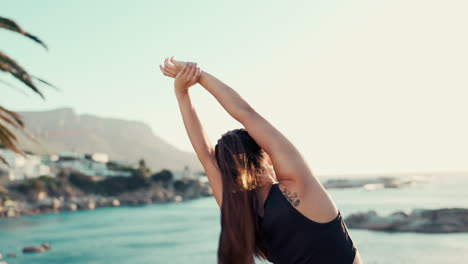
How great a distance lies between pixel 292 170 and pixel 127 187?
2561 inches

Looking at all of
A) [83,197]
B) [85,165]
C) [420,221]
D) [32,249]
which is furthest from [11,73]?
[85,165]

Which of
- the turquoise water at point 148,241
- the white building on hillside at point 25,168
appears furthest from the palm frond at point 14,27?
the white building on hillside at point 25,168

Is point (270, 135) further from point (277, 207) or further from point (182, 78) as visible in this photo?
point (182, 78)

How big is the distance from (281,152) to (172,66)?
414mm

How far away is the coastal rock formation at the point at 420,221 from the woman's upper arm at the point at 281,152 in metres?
22.9

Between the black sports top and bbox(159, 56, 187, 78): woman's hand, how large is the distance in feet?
1.35

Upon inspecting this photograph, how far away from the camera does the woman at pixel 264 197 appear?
86 cm

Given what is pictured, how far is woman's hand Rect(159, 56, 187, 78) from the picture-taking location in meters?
1.11

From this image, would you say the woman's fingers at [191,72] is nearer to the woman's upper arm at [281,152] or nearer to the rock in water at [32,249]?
the woman's upper arm at [281,152]

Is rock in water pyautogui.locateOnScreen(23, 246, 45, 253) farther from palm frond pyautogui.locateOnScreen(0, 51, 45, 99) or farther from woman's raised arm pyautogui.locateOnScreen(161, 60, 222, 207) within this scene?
woman's raised arm pyautogui.locateOnScreen(161, 60, 222, 207)

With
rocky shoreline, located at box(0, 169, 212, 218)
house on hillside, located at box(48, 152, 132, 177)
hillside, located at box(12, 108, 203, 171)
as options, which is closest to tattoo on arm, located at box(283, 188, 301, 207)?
rocky shoreline, located at box(0, 169, 212, 218)

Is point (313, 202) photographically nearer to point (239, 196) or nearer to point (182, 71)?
point (239, 196)

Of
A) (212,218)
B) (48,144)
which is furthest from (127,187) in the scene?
(48,144)

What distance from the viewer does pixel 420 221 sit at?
2423cm
